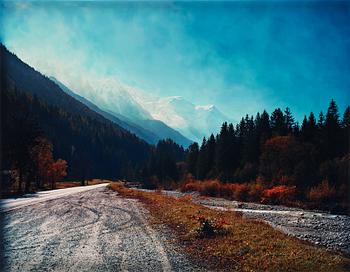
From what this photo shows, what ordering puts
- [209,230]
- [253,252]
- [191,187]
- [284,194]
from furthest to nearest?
1. [191,187]
2. [284,194]
3. [209,230]
4. [253,252]

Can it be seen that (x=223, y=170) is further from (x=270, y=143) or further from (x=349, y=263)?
(x=349, y=263)

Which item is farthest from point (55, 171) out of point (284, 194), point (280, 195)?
point (284, 194)

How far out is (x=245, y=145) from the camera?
91.9m

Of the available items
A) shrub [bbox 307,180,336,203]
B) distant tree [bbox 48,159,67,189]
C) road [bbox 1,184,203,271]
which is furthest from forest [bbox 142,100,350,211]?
distant tree [bbox 48,159,67,189]

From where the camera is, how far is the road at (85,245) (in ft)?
43.4

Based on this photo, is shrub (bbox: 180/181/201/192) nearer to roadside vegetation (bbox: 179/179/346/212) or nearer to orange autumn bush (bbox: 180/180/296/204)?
orange autumn bush (bbox: 180/180/296/204)

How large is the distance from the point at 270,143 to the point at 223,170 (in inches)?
783

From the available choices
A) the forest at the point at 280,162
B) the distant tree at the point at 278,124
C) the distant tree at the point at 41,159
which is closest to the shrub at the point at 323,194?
the forest at the point at 280,162

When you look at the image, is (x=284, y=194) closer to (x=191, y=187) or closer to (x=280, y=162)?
(x=280, y=162)

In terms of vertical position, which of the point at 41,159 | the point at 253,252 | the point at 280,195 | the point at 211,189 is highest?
the point at 41,159

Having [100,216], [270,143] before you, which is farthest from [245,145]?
[100,216]

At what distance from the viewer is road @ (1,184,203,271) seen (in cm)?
1322

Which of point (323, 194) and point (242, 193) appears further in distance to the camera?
point (242, 193)

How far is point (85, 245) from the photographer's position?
16.3 m
